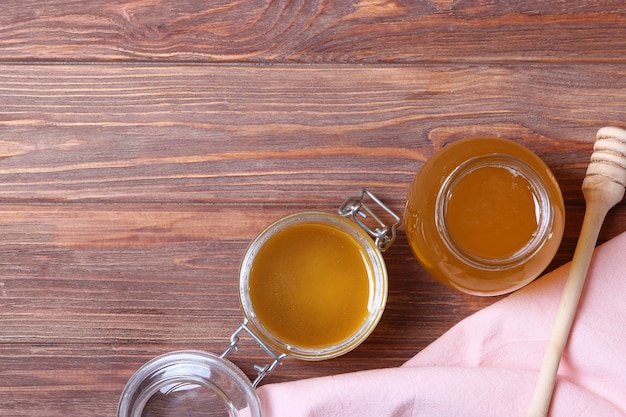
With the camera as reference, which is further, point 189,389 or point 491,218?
point 189,389

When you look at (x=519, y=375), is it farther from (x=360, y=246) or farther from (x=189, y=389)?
(x=189, y=389)

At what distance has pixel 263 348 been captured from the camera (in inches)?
31.5

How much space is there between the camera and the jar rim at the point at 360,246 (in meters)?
0.77

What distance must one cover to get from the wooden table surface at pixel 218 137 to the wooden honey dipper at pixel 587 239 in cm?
4

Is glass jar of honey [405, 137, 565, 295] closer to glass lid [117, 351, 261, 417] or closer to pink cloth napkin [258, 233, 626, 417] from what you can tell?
pink cloth napkin [258, 233, 626, 417]

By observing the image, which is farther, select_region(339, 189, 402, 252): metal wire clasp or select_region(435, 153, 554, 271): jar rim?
select_region(339, 189, 402, 252): metal wire clasp

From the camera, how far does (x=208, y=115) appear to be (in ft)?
2.68

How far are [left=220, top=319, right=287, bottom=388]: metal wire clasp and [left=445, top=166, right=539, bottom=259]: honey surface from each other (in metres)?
0.23

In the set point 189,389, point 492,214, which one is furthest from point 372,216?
point 189,389

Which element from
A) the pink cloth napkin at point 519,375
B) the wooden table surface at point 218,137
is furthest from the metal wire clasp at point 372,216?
the pink cloth napkin at point 519,375

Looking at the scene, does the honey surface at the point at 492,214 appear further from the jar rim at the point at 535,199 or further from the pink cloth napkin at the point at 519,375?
the pink cloth napkin at the point at 519,375

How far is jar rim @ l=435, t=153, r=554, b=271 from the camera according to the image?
0.69 m

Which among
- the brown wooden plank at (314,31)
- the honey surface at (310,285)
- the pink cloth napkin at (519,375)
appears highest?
the brown wooden plank at (314,31)

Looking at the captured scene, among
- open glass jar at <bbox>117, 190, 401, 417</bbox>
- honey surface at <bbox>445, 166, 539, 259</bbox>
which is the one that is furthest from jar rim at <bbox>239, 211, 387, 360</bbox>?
honey surface at <bbox>445, 166, 539, 259</bbox>
